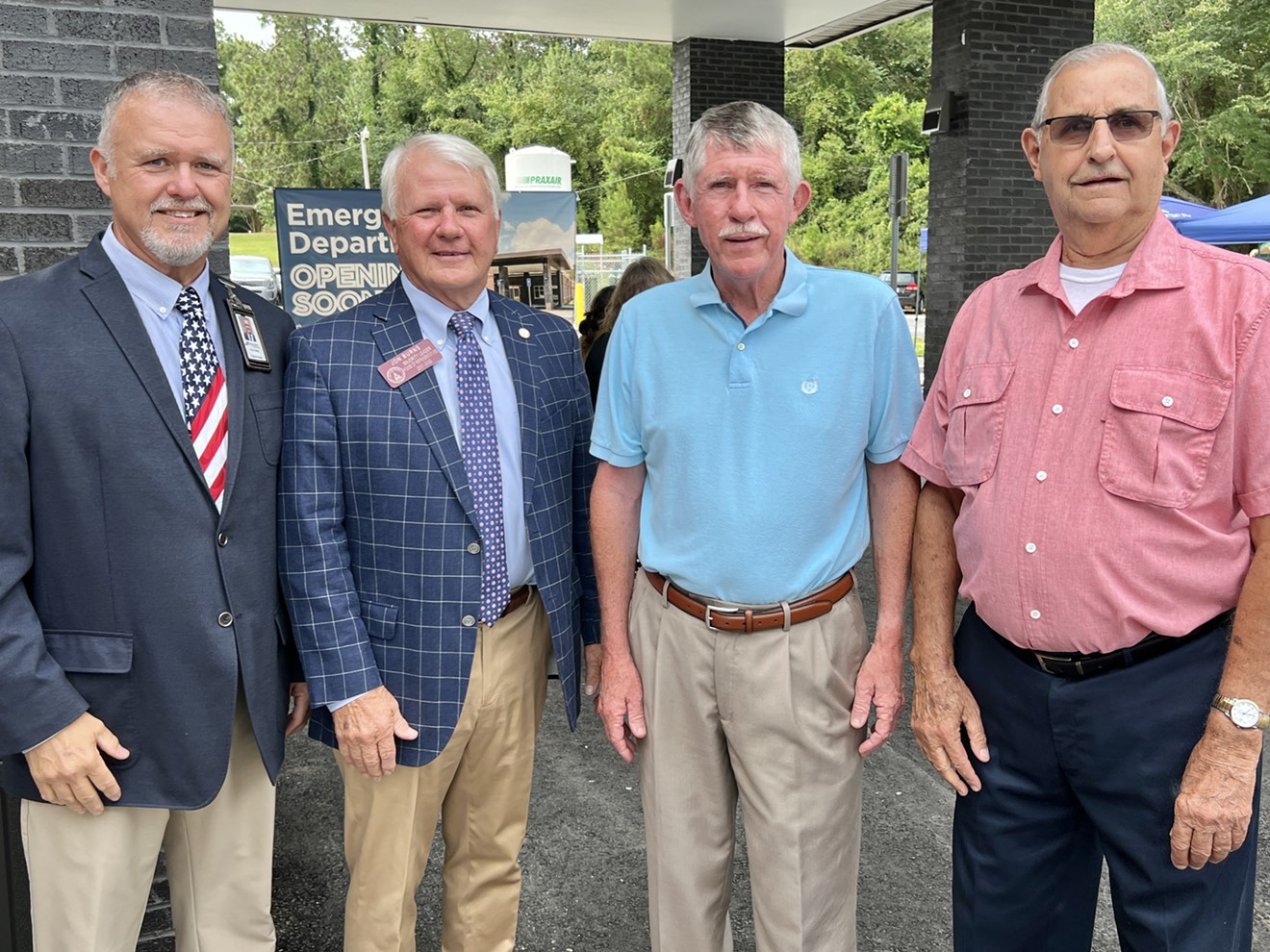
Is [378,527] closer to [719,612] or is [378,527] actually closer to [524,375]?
[524,375]

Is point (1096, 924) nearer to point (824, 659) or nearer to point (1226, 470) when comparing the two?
point (824, 659)

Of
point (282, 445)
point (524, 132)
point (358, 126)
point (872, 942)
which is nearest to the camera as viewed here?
point (282, 445)

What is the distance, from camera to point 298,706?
238 centimetres

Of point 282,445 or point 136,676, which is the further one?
point 282,445

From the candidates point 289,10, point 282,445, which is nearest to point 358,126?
point 289,10

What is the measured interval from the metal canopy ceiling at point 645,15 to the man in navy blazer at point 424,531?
8.69 metres

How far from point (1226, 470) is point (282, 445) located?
71.2 inches

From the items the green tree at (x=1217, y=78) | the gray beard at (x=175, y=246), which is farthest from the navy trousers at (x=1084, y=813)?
the green tree at (x=1217, y=78)

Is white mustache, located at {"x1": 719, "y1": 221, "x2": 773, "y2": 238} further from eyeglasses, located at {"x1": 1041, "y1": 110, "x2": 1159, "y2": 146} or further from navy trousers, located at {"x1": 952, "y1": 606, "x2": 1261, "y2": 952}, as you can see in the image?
navy trousers, located at {"x1": 952, "y1": 606, "x2": 1261, "y2": 952}

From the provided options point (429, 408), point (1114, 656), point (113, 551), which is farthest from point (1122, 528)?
point (113, 551)

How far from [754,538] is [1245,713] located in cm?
94

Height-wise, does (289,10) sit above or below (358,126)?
below

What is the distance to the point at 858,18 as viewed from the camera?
11078mm

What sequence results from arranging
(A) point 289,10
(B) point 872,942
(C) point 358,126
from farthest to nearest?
(C) point 358,126 → (A) point 289,10 → (B) point 872,942
